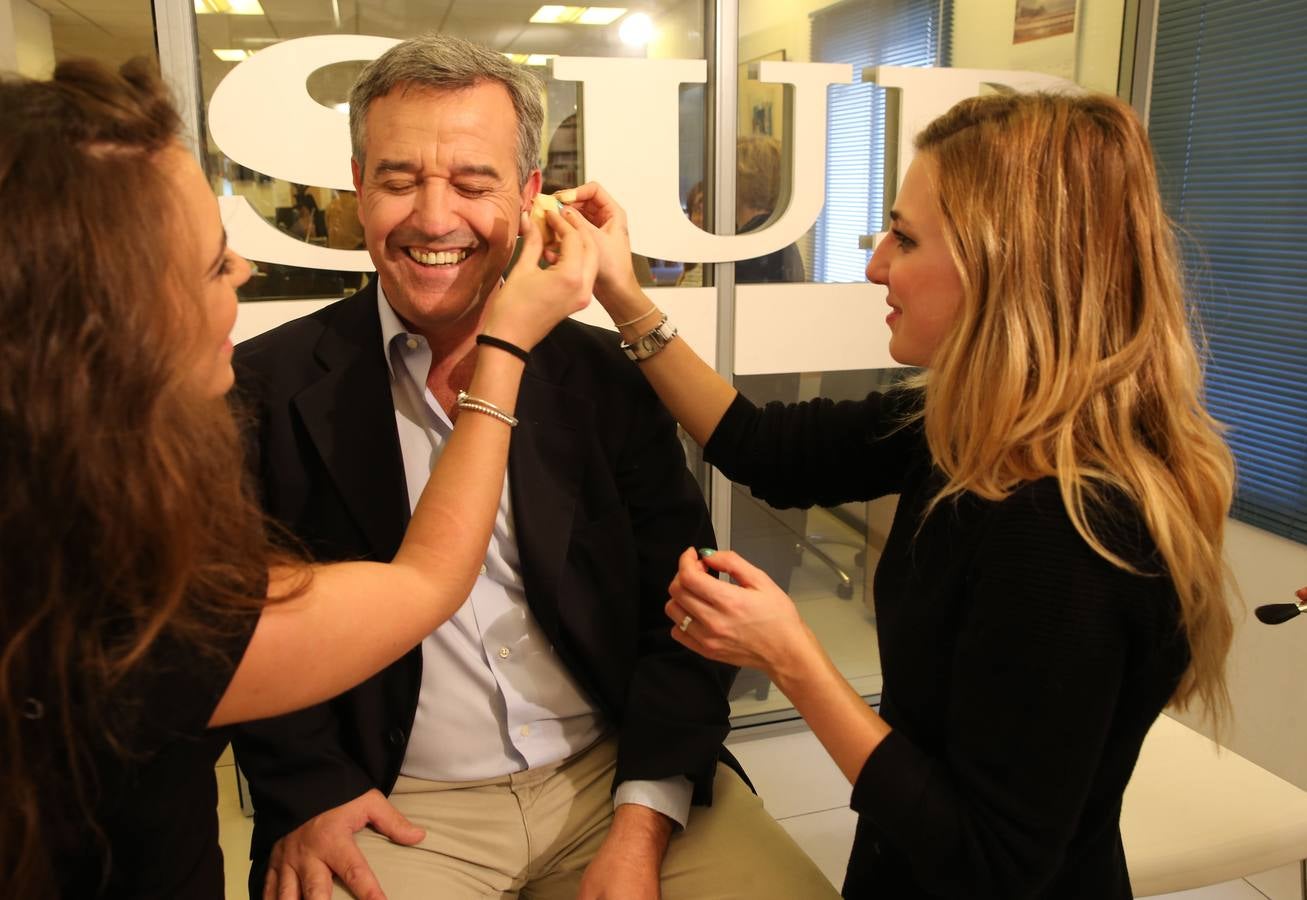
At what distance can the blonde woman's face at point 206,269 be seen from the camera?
2.99ft

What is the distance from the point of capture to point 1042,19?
3150 mm

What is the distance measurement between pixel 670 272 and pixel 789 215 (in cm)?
38

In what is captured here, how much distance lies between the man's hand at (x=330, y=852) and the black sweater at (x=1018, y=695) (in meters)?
0.67

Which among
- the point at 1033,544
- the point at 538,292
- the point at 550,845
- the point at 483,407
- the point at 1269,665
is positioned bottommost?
the point at 1269,665

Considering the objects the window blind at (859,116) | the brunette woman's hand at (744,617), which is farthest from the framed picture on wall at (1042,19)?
the brunette woman's hand at (744,617)

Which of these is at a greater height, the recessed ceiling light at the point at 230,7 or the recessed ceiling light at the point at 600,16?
the recessed ceiling light at the point at 600,16

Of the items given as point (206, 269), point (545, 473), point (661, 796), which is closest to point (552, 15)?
point (545, 473)

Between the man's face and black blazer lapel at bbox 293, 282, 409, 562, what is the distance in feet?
0.43

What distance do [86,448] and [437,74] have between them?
89cm

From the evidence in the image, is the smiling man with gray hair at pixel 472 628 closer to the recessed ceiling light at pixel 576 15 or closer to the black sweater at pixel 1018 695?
the black sweater at pixel 1018 695

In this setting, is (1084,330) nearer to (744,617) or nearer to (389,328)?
(744,617)

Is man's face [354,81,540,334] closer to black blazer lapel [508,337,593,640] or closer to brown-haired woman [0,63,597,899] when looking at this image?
black blazer lapel [508,337,593,640]

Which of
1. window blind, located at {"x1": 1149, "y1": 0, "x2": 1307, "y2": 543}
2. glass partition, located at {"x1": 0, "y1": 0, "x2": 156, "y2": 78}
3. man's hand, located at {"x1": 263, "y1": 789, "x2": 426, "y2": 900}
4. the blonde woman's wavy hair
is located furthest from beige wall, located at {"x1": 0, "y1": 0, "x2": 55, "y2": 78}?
window blind, located at {"x1": 1149, "y1": 0, "x2": 1307, "y2": 543}

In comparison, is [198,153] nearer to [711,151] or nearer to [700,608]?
[711,151]
